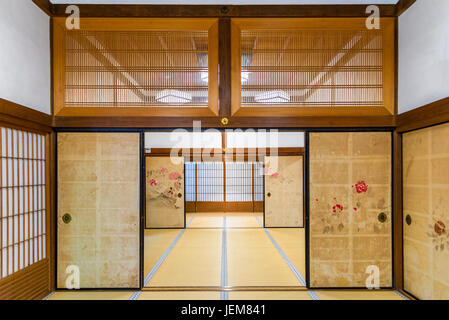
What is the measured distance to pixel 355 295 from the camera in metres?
3.01

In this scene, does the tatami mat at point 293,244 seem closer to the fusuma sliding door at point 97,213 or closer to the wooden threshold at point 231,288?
the wooden threshold at point 231,288

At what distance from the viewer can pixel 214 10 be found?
3.00 meters

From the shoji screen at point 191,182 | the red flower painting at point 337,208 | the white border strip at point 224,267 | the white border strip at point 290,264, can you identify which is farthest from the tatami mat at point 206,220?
the red flower painting at point 337,208

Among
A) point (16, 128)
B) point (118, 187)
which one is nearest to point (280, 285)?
point (118, 187)

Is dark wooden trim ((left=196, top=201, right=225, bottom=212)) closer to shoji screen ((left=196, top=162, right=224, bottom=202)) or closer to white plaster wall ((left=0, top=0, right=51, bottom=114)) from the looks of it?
shoji screen ((left=196, top=162, right=224, bottom=202))

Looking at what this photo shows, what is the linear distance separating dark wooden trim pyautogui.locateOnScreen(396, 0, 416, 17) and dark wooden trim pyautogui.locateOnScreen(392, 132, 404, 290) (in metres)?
1.30

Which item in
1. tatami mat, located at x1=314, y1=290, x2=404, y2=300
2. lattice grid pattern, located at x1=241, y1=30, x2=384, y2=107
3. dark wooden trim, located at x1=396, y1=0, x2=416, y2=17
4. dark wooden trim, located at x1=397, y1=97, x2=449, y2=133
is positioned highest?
dark wooden trim, located at x1=396, y1=0, x2=416, y2=17

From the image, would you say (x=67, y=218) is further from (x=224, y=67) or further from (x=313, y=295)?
(x=313, y=295)

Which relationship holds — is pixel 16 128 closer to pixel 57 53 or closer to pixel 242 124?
pixel 57 53

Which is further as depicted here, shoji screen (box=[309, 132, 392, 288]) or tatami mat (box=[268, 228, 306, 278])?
tatami mat (box=[268, 228, 306, 278])

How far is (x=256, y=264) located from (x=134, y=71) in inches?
120

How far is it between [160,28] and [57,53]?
3.84ft

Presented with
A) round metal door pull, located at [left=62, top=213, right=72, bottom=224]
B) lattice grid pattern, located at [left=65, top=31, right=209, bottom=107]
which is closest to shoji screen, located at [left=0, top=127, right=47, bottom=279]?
round metal door pull, located at [left=62, top=213, right=72, bottom=224]

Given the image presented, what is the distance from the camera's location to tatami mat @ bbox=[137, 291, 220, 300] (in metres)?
2.93
